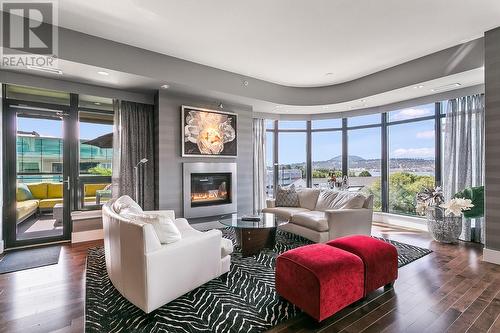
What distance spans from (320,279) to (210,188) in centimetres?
369

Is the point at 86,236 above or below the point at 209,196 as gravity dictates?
below

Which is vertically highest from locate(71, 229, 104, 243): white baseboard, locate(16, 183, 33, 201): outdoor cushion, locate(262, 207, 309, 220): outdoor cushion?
locate(16, 183, 33, 201): outdoor cushion

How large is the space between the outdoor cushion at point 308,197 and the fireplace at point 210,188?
5.20ft

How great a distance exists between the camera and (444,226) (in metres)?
4.24

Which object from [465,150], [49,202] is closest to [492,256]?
[465,150]

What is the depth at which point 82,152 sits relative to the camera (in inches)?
177

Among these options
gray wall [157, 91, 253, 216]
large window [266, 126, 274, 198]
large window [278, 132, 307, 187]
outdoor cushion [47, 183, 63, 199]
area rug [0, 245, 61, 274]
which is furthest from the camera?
large window [278, 132, 307, 187]

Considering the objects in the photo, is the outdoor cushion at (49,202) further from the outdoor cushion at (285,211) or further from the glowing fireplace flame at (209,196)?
the outdoor cushion at (285,211)

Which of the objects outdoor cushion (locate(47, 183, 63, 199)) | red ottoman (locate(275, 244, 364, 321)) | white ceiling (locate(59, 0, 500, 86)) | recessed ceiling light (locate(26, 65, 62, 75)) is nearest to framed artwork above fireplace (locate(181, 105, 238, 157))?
white ceiling (locate(59, 0, 500, 86))

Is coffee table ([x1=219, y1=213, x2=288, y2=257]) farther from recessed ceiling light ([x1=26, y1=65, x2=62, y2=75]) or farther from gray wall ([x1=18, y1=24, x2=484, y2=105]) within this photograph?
recessed ceiling light ([x1=26, y1=65, x2=62, y2=75])

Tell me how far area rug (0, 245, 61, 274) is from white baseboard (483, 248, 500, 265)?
5.88 metres

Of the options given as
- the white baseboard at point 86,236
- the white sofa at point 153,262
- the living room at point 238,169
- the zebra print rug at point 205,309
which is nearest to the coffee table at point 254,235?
the living room at point 238,169

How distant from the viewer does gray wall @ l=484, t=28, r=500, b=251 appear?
10.8ft

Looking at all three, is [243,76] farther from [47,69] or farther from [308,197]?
[47,69]
